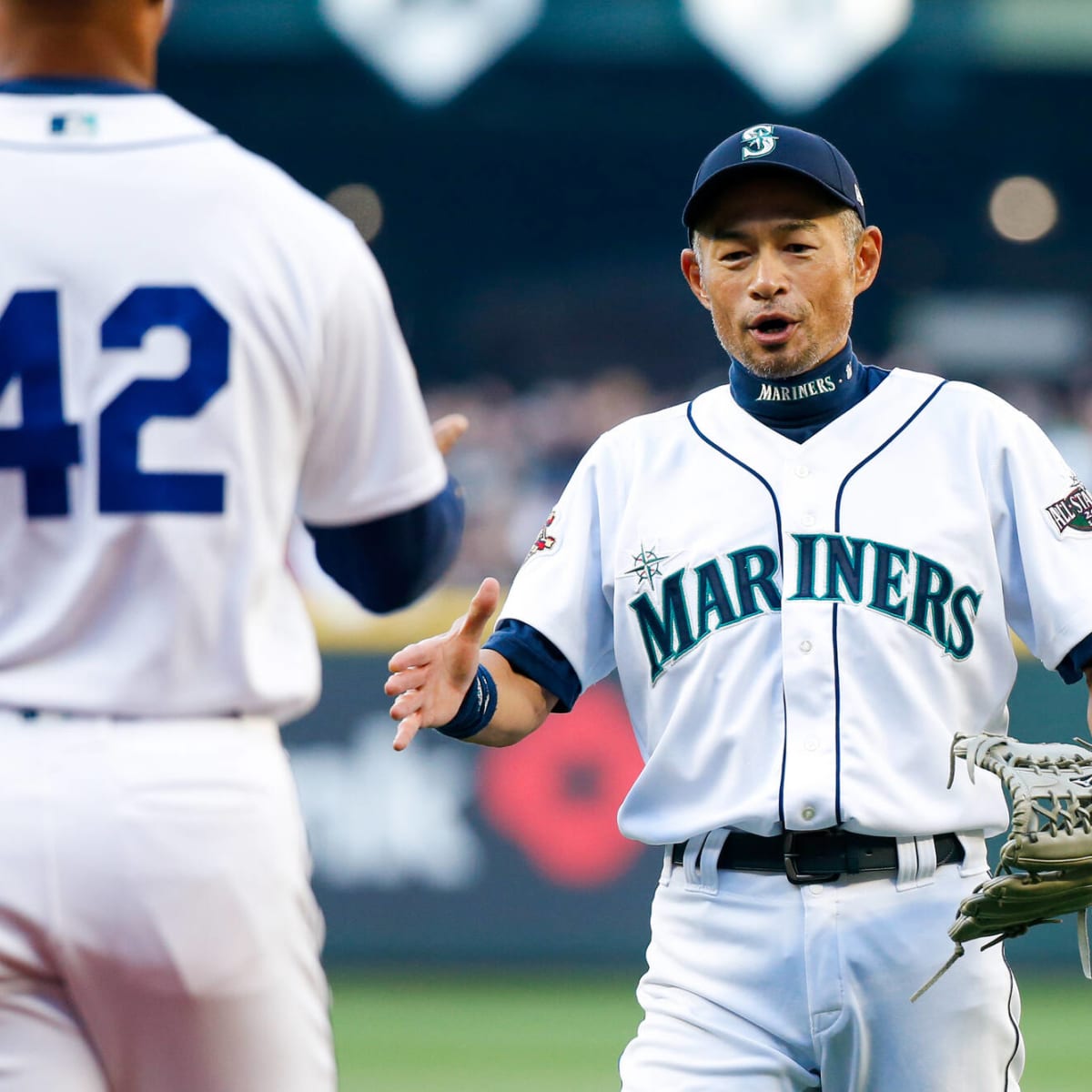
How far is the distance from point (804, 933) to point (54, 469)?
153cm

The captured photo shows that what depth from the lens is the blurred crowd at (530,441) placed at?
9.98 metres

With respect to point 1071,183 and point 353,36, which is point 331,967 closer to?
point 353,36

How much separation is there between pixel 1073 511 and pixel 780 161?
0.76m

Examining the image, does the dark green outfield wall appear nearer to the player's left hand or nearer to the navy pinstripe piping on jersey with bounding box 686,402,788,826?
the navy pinstripe piping on jersey with bounding box 686,402,788,826

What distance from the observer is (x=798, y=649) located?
10.2 feet

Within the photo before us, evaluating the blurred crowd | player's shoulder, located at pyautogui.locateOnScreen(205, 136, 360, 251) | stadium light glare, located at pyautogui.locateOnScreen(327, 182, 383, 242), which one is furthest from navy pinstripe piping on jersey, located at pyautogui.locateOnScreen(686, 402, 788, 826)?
stadium light glare, located at pyautogui.locateOnScreen(327, 182, 383, 242)

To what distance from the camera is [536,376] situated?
51.3 ft

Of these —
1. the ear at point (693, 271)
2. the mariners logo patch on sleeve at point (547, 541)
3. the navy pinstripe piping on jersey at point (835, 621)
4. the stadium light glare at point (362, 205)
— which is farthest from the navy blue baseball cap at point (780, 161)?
the stadium light glare at point (362, 205)

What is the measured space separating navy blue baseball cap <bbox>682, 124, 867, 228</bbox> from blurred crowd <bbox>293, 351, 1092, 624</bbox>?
18.2 ft

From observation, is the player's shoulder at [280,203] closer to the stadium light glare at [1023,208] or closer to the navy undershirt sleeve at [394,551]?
the navy undershirt sleeve at [394,551]

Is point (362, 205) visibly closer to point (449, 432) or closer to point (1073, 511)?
point (1073, 511)

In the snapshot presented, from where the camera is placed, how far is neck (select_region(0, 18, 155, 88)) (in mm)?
2078

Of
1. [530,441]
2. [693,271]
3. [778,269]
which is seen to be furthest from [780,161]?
[530,441]

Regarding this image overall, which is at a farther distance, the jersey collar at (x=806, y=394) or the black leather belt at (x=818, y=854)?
the jersey collar at (x=806, y=394)
